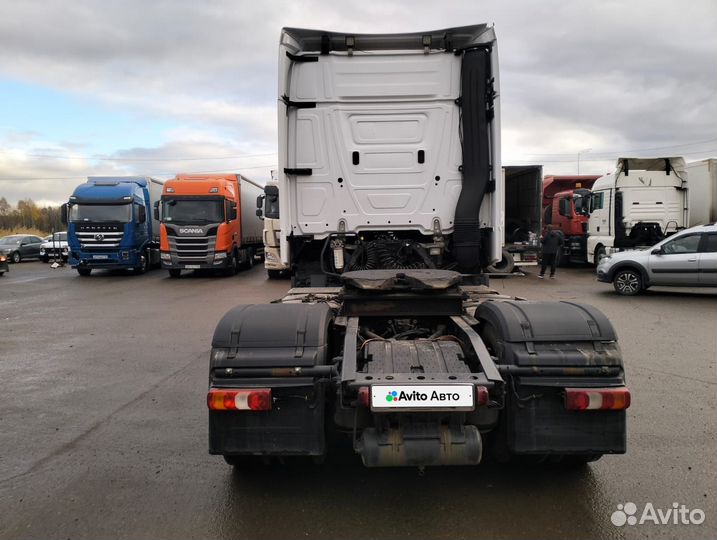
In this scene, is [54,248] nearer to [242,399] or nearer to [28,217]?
[242,399]

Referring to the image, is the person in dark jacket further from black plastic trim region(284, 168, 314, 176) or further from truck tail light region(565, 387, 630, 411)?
truck tail light region(565, 387, 630, 411)

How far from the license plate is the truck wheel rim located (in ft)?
39.2

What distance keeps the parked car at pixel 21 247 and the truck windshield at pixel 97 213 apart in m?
13.5


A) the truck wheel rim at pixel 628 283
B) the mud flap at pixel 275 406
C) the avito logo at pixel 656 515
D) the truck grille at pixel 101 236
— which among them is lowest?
the avito logo at pixel 656 515

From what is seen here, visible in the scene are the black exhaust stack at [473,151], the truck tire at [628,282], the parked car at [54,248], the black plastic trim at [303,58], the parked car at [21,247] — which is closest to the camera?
the black exhaust stack at [473,151]

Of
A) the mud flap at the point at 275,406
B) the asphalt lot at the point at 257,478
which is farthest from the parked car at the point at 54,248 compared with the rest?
the mud flap at the point at 275,406

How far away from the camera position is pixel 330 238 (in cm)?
583

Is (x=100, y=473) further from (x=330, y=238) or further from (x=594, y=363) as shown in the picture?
(x=594, y=363)

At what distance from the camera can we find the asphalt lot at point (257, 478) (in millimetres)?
3119

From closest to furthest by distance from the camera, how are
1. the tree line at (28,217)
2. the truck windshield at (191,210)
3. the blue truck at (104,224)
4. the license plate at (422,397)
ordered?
the license plate at (422,397), the truck windshield at (191,210), the blue truck at (104,224), the tree line at (28,217)

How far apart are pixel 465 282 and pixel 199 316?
6.81m

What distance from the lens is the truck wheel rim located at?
13.1 metres

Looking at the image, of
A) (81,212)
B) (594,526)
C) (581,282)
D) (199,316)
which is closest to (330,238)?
(594,526)

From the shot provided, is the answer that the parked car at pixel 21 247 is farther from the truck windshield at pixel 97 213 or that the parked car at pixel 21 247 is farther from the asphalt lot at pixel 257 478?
the asphalt lot at pixel 257 478
